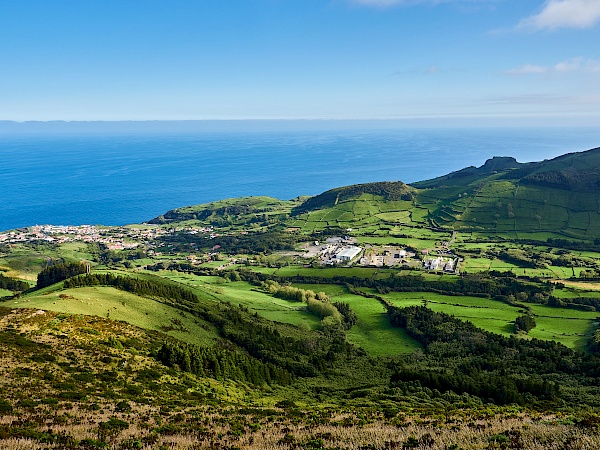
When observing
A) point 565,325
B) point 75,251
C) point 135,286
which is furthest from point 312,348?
point 75,251

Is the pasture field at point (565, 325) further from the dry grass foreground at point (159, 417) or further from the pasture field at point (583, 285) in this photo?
the dry grass foreground at point (159, 417)

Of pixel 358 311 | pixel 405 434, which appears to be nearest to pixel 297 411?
pixel 405 434

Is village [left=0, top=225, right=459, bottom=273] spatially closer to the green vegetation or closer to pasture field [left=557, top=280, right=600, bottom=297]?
the green vegetation

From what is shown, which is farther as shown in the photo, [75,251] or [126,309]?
[75,251]

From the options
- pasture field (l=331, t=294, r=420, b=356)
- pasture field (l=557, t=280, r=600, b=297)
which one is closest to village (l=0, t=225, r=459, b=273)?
pasture field (l=557, t=280, r=600, b=297)

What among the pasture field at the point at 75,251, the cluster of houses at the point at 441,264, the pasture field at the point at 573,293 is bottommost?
the pasture field at the point at 75,251

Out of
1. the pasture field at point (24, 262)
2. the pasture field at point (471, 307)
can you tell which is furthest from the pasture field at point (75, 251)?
the pasture field at point (471, 307)

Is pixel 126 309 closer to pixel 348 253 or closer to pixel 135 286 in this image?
pixel 135 286
